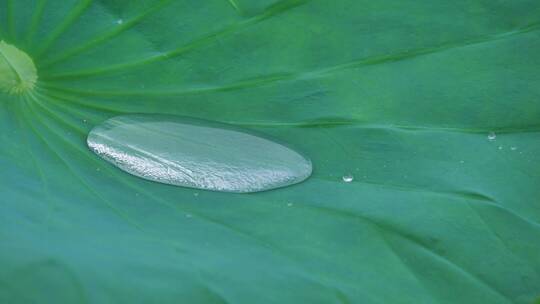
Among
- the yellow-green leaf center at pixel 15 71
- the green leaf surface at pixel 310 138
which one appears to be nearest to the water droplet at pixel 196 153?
the green leaf surface at pixel 310 138

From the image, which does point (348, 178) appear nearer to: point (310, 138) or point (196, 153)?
point (310, 138)

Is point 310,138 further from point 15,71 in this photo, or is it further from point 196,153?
point 15,71

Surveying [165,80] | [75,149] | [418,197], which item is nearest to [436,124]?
[418,197]

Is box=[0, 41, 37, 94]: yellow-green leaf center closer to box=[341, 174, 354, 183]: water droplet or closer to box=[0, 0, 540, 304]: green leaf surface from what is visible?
box=[0, 0, 540, 304]: green leaf surface

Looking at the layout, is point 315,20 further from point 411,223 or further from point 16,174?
point 16,174

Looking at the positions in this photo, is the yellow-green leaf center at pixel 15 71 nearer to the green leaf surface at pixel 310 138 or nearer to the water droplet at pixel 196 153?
the green leaf surface at pixel 310 138

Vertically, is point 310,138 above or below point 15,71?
below

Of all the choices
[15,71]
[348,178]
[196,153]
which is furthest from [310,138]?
[15,71]
